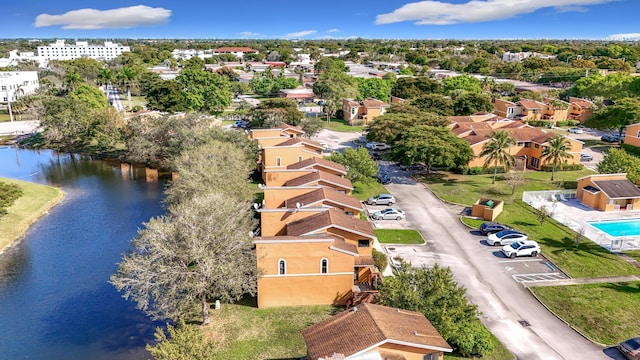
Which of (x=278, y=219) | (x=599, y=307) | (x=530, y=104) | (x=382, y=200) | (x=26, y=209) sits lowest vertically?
(x=26, y=209)

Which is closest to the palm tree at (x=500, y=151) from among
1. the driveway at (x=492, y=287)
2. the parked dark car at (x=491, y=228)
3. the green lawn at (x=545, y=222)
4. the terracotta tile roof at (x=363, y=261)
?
the green lawn at (x=545, y=222)

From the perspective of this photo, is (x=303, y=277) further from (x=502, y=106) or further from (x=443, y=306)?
(x=502, y=106)

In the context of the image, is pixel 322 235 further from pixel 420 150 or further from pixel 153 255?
pixel 420 150

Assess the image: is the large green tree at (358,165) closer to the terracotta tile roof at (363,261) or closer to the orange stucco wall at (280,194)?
the orange stucco wall at (280,194)

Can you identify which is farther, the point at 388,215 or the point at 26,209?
the point at 26,209

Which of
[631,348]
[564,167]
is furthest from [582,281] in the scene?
[564,167]

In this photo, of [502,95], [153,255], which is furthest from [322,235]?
[502,95]

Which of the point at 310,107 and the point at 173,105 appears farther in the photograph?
the point at 310,107

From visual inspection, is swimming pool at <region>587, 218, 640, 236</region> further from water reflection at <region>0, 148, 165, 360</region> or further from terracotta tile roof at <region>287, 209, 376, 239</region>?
water reflection at <region>0, 148, 165, 360</region>
